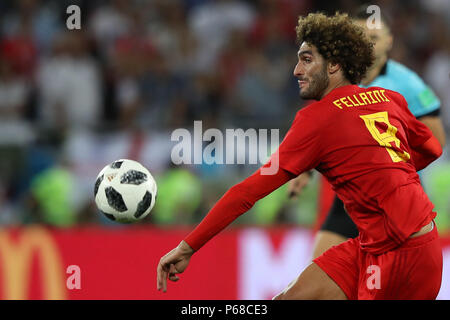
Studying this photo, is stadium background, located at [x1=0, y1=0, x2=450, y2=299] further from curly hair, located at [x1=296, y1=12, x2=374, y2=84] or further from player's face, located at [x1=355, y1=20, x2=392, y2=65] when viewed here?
curly hair, located at [x1=296, y1=12, x2=374, y2=84]

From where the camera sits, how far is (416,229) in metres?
3.71

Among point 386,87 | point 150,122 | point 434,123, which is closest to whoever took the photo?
point 434,123

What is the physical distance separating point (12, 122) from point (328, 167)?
595 cm

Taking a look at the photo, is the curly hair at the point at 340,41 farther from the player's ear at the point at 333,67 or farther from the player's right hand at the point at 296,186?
the player's right hand at the point at 296,186

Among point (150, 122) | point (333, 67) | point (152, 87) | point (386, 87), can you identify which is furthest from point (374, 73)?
point (152, 87)

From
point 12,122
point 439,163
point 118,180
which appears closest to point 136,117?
point 12,122

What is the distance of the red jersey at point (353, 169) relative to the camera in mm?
3670

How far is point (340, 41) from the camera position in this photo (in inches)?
152

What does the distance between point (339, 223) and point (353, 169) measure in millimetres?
1377

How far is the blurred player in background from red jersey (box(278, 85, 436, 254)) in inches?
45.8

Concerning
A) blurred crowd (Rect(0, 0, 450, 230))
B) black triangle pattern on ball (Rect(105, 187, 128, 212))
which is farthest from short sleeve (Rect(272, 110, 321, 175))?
blurred crowd (Rect(0, 0, 450, 230))

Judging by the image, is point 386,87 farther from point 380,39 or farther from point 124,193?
point 124,193

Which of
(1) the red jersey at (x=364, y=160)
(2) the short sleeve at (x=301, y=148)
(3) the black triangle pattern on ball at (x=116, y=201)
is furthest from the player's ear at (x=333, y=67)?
(3) the black triangle pattern on ball at (x=116, y=201)
